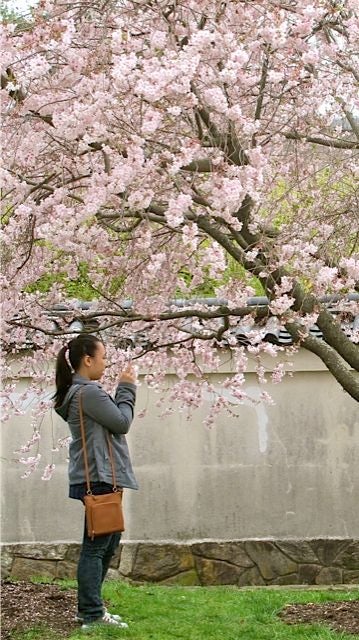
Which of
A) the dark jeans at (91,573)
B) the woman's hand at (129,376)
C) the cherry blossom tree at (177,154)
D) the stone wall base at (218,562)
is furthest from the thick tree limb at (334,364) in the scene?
the stone wall base at (218,562)

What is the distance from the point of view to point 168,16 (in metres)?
4.89

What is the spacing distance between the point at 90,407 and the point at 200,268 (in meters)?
1.03

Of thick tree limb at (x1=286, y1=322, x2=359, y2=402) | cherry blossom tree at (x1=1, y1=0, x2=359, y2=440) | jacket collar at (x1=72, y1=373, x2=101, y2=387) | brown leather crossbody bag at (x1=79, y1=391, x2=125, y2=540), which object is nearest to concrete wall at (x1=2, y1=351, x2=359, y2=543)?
cherry blossom tree at (x1=1, y1=0, x2=359, y2=440)

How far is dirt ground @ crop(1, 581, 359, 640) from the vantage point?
5766 mm

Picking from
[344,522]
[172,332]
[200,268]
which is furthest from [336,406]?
[200,268]

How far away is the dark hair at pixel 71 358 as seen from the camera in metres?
5.56

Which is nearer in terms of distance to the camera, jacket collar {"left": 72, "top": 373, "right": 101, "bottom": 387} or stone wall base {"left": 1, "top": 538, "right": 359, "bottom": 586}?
jacket collar {"left": 72, "top": 373, "right": 101, "bottom": 387}

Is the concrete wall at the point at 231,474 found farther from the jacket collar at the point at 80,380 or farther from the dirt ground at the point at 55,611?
the jacket collar at the point at 80,380

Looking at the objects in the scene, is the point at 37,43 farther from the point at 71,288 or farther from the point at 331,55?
the point at 71,288

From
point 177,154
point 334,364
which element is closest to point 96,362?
point 334,364

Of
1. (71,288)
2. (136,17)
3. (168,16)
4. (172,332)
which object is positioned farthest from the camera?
(71,288)

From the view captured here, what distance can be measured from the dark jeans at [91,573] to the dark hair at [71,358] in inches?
30.1

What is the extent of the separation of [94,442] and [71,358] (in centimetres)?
52

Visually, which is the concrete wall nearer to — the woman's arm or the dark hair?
the dark hair
